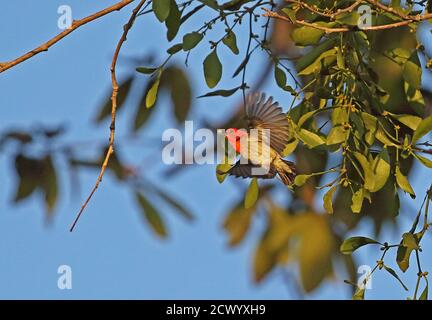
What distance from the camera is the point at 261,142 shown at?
1.76m

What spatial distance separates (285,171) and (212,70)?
0.72ft

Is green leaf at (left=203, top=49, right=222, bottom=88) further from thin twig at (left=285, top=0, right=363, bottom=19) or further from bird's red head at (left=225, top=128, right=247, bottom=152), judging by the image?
thin twig at (left=285, top=0, right=363, bottom=19)

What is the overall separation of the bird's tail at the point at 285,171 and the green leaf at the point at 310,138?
0.23 metres

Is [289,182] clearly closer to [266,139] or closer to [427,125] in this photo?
[266,139]

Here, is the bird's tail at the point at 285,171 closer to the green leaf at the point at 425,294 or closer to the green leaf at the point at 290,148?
the green leaf at the point at 290,148

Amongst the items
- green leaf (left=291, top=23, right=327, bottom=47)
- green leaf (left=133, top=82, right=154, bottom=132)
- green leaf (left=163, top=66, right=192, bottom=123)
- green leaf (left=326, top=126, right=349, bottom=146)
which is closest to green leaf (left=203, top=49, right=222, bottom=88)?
green leaf (left=291, top=23, right=327, bottom=47)

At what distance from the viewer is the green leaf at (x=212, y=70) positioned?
5.53 feet

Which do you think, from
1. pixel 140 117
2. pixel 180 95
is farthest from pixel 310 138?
pixel 180 95

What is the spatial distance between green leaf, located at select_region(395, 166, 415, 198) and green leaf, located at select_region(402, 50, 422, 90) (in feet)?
0.46

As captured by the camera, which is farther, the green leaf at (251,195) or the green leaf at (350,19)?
the green leaf at (251,195)

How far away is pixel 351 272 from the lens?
3.23 metres

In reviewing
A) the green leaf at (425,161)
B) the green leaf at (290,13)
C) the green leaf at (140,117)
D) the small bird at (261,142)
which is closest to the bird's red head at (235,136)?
the small bird at (261,142)

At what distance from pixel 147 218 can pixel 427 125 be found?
1369mm

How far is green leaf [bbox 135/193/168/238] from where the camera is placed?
2768 mm
